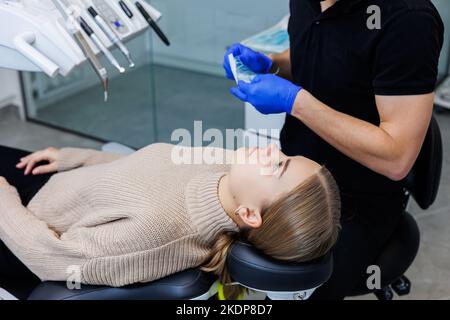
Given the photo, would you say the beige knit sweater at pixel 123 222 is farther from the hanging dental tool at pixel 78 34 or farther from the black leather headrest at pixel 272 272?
the hanging dental tool at pixel 78 34

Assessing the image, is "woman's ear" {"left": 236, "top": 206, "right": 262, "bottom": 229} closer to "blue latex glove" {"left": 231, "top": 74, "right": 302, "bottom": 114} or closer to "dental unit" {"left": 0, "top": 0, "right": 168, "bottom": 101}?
"blue latex glove" {"left": 231, "top": 74, "right": 302, "bottom": 114}

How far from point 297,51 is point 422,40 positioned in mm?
322

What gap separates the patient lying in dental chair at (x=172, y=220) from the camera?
3.31 ft

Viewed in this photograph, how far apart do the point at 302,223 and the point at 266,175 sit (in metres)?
0.12

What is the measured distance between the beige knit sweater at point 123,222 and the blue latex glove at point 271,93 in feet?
0.59

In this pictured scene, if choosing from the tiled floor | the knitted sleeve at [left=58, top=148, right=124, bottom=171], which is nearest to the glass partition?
the tiled floor

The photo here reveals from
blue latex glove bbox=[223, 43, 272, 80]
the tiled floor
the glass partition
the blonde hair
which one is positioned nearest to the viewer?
the blonde hair

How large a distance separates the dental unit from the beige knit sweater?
0.20 metres

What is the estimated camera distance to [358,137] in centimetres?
108

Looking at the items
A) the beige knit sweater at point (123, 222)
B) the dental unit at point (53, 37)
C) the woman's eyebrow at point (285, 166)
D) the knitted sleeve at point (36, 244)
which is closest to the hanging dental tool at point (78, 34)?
the dental unit at point (53, 37)

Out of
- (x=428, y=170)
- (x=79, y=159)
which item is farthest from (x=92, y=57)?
(x=428, y=170)

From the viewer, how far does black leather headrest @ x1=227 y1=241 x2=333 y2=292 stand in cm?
99

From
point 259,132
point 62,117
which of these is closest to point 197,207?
point 259,132
